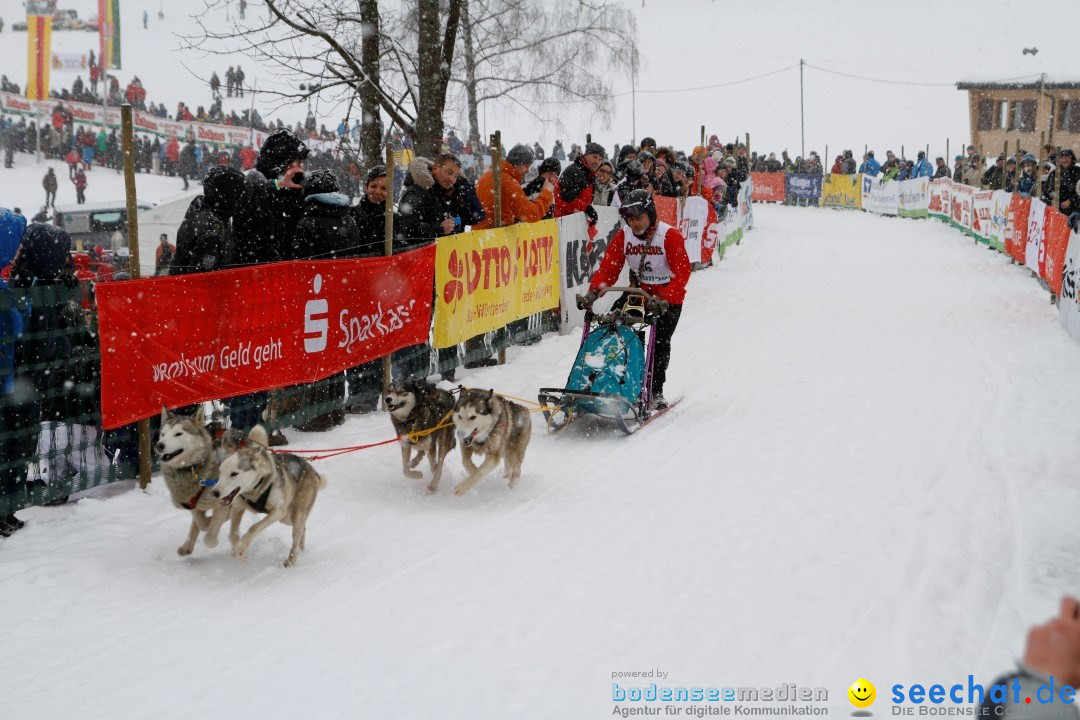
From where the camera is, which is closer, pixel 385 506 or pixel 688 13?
pixel 385 506

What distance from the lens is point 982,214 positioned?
21.9 meters

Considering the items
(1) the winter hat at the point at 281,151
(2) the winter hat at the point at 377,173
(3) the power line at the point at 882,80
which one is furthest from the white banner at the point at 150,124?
(3) the power line at the point at 882,80

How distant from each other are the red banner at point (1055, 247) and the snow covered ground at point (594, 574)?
4.76m

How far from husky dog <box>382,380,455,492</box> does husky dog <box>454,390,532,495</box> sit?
8.3 inches

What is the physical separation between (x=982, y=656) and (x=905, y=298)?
11.3 m

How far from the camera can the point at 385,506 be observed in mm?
6180

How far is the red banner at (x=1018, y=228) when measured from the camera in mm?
17266

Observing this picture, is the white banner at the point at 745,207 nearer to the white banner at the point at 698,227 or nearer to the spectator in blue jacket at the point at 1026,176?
the white banner at the point at 698,227

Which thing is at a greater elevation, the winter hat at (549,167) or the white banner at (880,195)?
the white banner at (880,195)

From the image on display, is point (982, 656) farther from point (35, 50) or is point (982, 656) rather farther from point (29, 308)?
point (35, 50)

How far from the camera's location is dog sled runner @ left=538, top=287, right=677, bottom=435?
7602 millimetres

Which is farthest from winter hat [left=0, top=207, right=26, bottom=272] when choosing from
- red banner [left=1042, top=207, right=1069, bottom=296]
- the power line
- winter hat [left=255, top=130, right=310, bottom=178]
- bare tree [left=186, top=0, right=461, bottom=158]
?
the power line

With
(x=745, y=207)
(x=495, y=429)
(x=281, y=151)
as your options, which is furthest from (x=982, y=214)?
(x=495, y=429)

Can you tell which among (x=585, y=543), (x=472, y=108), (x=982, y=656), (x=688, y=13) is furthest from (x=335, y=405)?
(x=688, y=13)
